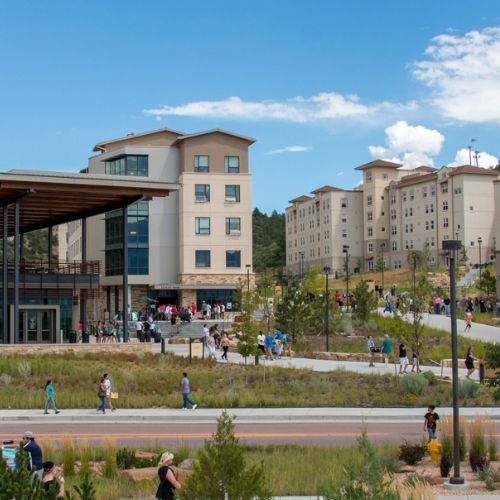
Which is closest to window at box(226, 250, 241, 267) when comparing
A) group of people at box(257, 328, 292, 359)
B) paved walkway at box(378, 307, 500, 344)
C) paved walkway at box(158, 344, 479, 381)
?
paved walkway at box(378, 307, 500, 344)

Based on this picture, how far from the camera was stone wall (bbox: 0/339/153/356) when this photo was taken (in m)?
40.2

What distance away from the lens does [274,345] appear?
43.7 metres

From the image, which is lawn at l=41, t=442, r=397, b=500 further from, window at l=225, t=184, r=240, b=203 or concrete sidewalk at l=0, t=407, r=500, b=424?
window at l=225, t=184, r=240, b=203

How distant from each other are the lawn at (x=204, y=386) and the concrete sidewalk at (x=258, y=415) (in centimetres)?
106

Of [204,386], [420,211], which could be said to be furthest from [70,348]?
[420,211]

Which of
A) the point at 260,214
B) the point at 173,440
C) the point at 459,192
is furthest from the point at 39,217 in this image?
the point at 260,214

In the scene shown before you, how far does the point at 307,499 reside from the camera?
46.9 ft

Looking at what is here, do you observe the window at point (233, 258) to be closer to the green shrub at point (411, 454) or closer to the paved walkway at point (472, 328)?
the paved walkway at point (472, 328)

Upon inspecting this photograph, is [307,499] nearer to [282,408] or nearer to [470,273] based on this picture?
[282,408]

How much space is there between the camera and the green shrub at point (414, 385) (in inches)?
1208

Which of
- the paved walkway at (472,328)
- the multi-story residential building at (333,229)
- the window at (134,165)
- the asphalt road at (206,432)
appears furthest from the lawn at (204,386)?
the multi-story residential building at (333,229)

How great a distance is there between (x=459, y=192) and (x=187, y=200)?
1838 inches

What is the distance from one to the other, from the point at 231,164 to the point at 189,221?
6.12m

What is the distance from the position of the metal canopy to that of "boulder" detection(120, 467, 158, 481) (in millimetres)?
26811
